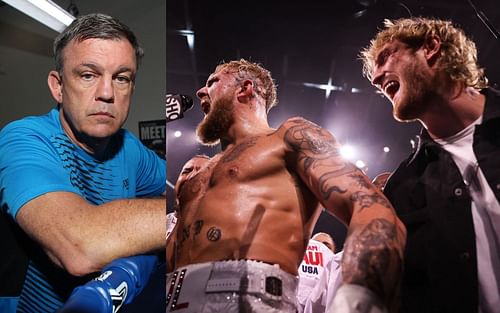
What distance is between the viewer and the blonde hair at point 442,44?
1.42 meters

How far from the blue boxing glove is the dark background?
21 centimetres

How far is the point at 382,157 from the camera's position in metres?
1.45

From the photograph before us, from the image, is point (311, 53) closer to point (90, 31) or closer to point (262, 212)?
point (262, 212)

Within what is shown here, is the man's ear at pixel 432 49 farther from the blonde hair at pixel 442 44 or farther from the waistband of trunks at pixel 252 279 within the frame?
the waistband of trunks at pixel 252 279

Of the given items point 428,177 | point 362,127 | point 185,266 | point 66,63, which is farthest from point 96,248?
point 428,177

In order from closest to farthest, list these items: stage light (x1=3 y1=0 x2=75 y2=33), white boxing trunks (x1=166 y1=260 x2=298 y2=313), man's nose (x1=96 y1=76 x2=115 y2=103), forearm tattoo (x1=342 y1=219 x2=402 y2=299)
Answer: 1. forearm tattoo (x1=342 y1=219 x2=402 y2=299)
2. white boxing trunks (x1=166 y1=260 x2=298 y2=313)
3. man's nose (x1=96 y1=76 x2=115 y2=103)
4. stage light (x1=3 y1=0 x2=75 y2=33)

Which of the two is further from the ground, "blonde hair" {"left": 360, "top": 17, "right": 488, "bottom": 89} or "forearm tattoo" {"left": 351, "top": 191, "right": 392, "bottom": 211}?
"blonde hair" {"left": 360, "top": 17, "right": 488, "bottom": 89}

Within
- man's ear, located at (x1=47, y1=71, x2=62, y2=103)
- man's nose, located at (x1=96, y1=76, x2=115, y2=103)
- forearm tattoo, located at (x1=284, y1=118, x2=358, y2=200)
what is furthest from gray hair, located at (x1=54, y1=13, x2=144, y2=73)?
forearm tattoo, located at (x1=284, y1=118, x2=358, y2=200)

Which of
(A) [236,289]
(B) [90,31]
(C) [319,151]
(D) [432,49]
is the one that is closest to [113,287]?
(A) [236,289]

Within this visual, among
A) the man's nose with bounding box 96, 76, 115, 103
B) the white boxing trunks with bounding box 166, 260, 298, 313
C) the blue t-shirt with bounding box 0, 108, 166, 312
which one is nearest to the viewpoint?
the white boxing trunks with bounding box 166, 260, 298, 313

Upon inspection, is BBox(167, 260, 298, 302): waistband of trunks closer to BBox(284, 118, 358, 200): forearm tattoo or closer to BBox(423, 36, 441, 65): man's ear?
BBox(284, 118, 358, 200): forearm tattoo

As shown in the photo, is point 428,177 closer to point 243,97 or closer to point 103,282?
point 243,97

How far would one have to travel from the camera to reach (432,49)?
1438 mm

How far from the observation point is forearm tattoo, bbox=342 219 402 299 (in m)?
1.16
